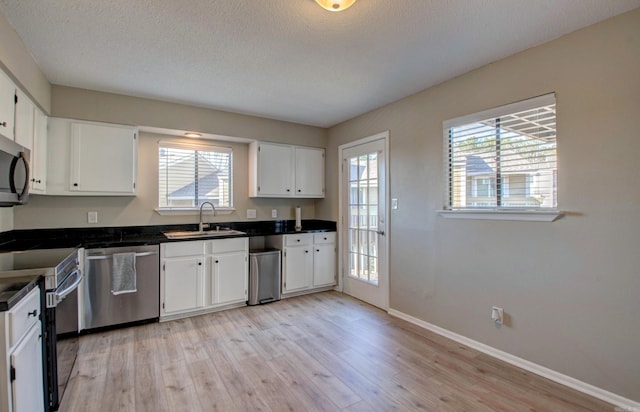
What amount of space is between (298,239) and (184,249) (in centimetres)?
142

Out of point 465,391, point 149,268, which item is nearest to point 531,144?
point 465,391

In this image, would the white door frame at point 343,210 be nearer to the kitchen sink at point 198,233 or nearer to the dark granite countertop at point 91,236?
the dark granite countertop at point 91,236

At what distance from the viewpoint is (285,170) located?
13.9ft

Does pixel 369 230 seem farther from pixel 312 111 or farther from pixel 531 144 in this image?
pixel 531 144

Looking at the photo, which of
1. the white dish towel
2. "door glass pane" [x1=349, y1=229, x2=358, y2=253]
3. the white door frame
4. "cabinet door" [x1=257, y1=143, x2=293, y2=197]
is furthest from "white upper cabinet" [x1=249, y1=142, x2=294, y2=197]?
the white dish towel

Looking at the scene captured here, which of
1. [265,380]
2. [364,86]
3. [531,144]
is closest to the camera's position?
[265,380]

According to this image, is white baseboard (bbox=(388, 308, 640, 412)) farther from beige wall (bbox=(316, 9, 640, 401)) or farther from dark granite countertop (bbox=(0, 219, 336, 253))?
dark granite countertop (bbox=(0, 219, 336, 253))

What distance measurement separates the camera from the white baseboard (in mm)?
1857

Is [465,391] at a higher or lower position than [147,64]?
lower

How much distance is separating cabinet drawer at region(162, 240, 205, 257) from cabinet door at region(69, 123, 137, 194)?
2.43ft

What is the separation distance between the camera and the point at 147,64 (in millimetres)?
2537

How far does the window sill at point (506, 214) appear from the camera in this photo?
2.16 meters

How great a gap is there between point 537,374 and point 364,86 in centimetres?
280

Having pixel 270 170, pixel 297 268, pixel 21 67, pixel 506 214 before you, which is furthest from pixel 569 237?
pixel 21 67
